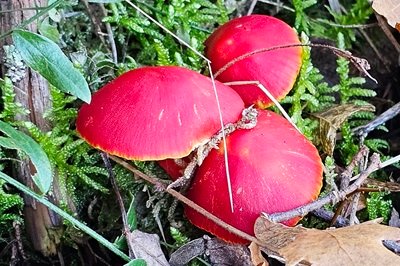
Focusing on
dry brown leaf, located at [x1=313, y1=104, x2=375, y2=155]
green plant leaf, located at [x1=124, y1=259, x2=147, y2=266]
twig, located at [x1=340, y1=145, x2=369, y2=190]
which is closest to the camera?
green plant leaf, located at [x1=124, y1=259, x2=147, y2=266]

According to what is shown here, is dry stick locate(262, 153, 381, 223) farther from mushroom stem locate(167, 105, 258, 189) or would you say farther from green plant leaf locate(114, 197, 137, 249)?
green plant leaf locate(114, 197, 137, 249)

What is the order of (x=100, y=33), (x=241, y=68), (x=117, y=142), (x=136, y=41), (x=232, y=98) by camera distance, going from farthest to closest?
(x=136, y=41) → (x=100, y=33) → (x=241, y=68) → (x=232, y=98) → (x=117, y=142)

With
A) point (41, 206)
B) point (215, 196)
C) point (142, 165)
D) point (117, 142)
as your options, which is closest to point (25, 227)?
point (41, 206)

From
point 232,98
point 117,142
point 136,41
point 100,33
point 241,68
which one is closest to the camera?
point 117,142

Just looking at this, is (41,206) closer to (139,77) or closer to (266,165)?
(139,77)

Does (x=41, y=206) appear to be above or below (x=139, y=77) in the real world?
below

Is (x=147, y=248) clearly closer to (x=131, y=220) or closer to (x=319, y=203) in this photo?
(x=131, y=220)

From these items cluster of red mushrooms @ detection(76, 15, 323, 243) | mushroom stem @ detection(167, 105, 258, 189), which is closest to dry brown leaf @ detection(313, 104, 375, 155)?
cluster of red mushrooms @ detection(76, 15, 323, 243)
